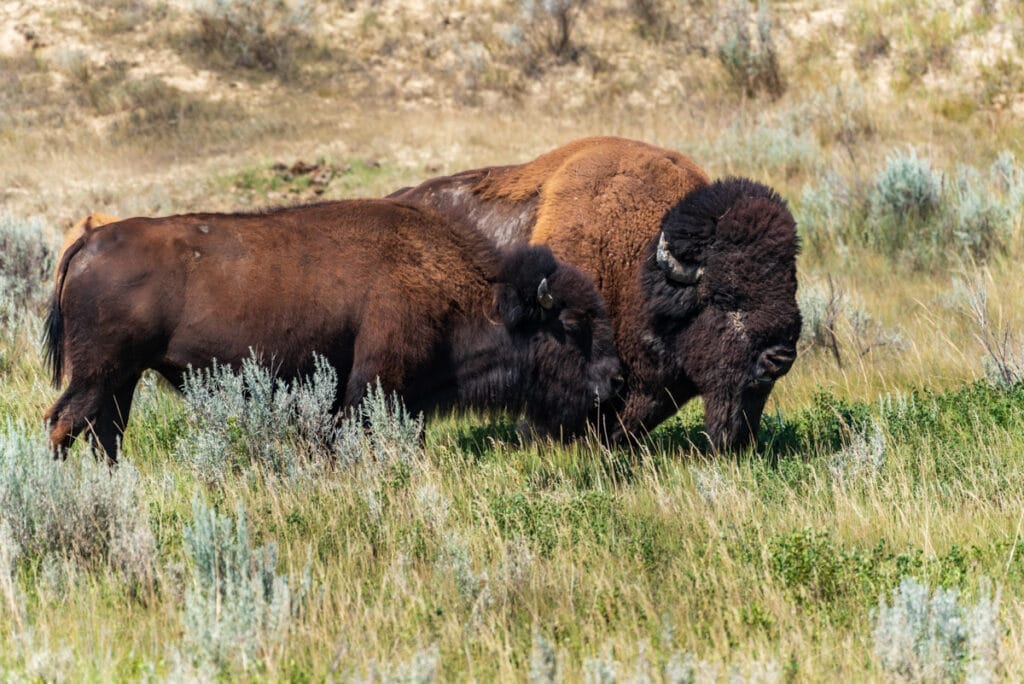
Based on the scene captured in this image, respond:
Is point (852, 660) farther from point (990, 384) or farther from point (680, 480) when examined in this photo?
point (990, 384)

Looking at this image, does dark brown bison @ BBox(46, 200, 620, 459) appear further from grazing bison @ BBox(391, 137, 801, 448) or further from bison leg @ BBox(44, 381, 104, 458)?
grazing bison @ BBox(391, 137, 801, 448)

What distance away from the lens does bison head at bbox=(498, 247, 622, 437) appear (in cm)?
609

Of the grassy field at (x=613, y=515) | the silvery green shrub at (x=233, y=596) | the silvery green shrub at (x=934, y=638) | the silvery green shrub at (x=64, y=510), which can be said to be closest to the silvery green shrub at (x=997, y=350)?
the grassy field at (x=613, y=515)

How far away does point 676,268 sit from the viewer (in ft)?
20.5

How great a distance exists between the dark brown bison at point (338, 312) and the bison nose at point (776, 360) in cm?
78

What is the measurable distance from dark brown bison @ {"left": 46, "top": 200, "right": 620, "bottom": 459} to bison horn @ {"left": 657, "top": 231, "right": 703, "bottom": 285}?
0.46m

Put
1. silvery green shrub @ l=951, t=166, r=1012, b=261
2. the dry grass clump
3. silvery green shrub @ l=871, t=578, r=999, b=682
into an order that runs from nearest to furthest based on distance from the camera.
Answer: silvery green shrub @ l=871, t=578, r=999, b=682 → silvery green shrub @ l=951, t=166, r=1012, b=261 → the dry grass clump

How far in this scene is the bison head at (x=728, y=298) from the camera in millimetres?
6016

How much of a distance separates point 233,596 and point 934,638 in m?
2.20

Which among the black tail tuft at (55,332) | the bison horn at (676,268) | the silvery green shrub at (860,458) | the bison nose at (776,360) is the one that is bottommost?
the silvery green shrub at (860,458)

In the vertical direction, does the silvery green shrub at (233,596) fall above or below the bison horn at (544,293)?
below

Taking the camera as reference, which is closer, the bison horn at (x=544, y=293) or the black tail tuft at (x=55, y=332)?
the black tail tuft at (x=55, y=332)

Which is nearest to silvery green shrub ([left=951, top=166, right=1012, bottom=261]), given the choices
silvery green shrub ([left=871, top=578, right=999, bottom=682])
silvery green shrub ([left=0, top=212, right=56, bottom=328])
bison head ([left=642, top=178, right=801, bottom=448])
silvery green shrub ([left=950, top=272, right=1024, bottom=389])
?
silvery green shrub ([left=950, top=272, right=1024, bottom=389])

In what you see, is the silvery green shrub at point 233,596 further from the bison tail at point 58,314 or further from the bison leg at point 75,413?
the bison tail at point 58,314
